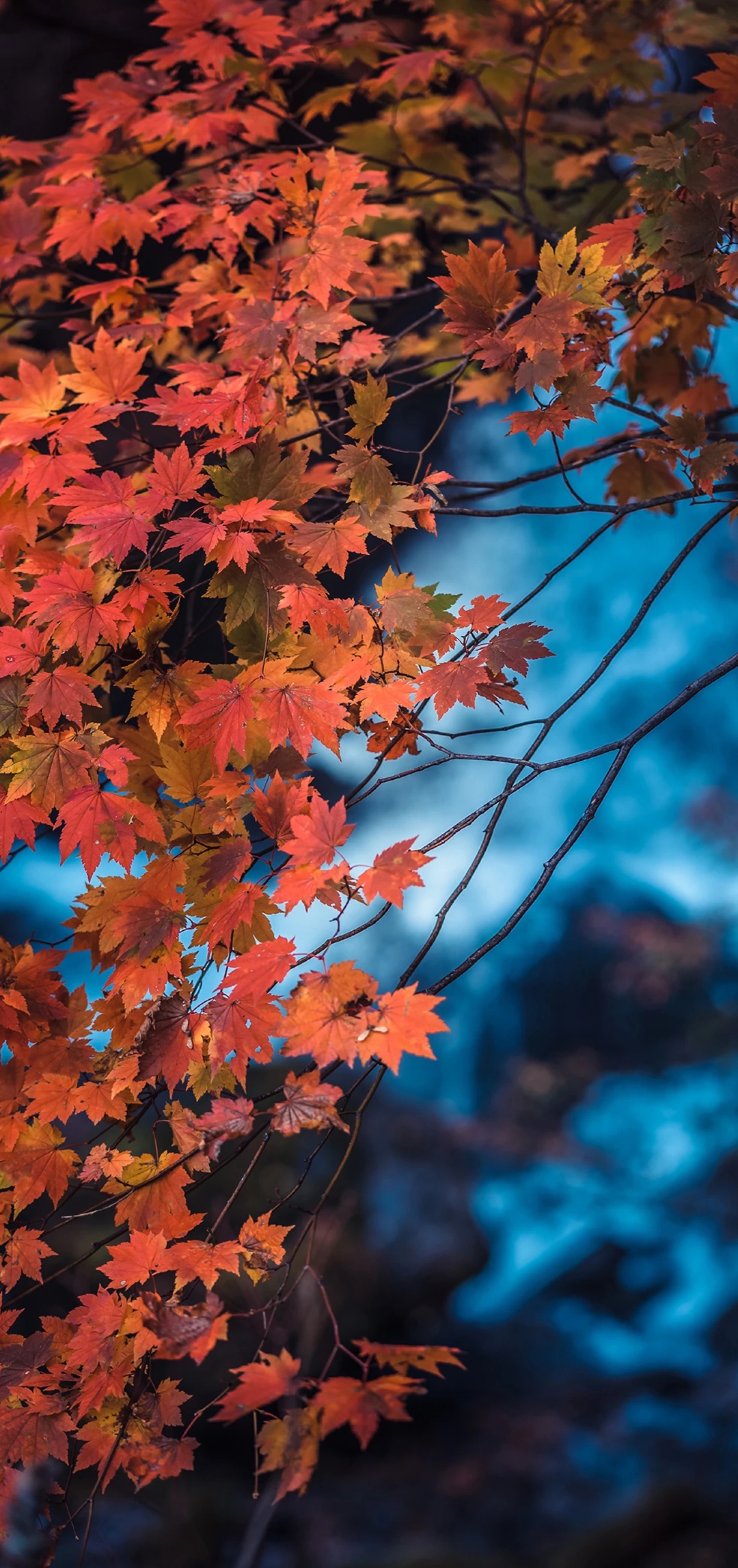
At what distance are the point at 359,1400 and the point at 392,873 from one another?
2.48 ft

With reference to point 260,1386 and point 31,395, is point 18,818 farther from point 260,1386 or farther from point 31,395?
point 31,395

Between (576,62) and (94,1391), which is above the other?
(576,62)

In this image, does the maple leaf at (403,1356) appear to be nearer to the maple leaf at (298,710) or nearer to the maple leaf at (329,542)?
the maple leaf at (298,710)

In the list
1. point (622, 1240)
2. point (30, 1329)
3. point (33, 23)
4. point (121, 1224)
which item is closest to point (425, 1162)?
point (622, 1240)

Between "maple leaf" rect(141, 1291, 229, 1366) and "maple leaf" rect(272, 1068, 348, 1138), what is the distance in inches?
10.6

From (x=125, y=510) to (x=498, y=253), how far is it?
830 millimetres

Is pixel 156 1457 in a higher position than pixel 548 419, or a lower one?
lower

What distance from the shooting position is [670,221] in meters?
1.83

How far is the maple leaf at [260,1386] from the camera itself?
4.30 ft

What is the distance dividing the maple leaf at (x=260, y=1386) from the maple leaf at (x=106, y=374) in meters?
1.88

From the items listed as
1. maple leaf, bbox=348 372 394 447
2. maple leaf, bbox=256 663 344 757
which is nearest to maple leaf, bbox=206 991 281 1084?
maple leaf, bbox=256 663 344 757

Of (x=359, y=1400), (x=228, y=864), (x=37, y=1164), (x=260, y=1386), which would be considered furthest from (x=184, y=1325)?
(x=228, y=864)

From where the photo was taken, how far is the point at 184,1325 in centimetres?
140

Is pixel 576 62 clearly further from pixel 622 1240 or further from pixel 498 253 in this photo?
pixel 622 1240
